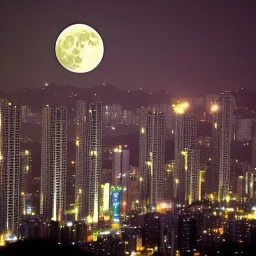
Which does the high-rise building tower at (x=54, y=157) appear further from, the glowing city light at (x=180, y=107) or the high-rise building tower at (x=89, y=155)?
the glowing city light at (x=180, y=107)

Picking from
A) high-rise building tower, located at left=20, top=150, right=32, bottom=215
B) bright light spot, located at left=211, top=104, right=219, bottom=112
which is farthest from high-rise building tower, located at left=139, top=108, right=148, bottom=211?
high-rise building tower, located at left=20, top=150, right=32, bottom=215

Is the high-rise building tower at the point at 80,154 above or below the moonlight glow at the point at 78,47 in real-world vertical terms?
below

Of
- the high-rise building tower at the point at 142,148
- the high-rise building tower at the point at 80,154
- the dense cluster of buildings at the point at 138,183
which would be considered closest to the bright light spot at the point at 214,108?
the dense cluster of buildings at the point at 138,183

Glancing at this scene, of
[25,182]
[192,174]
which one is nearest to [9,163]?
[25,182]

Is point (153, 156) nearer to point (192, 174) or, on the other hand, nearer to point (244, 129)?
point (192, 174)

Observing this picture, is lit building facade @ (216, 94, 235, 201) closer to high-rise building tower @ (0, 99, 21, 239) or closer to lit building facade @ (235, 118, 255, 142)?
lit building facade @ (235, 118, 255, 142)

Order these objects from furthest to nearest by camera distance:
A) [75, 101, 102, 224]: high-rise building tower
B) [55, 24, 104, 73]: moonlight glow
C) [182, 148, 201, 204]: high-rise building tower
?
[182, 148, 201, 204]: high-rise building tower < [75, 101, 102, 224]: high-rise building tower < [55, 24, 104, 73]: moonlight glow

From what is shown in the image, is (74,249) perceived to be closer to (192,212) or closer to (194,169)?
(192,212)
